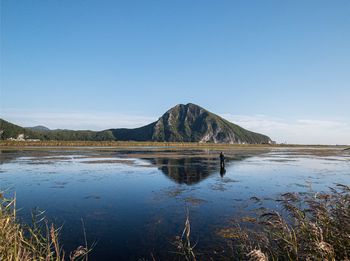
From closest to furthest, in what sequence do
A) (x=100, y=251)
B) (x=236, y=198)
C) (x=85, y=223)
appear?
(x=100, y=251), (x=85, y=223), (x=236, y=198)

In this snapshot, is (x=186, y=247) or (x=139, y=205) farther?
(x=139, y=205)

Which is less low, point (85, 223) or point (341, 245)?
point (341, 245)

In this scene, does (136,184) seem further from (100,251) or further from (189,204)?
(100,251)

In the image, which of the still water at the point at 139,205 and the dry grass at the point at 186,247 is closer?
the dry grass at the point at 186,247

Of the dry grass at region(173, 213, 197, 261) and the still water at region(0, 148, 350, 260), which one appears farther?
the still water at region(0, 148, 350, 260)

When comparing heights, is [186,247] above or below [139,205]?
above

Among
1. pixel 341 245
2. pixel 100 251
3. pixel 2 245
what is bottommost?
pixel 100 251

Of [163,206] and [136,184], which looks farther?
[136,184]

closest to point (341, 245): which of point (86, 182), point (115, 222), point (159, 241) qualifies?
point (159, 241)

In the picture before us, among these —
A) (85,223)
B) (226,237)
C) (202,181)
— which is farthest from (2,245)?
(202,181)

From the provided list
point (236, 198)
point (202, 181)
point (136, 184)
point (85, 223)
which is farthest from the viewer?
point (202, 181)

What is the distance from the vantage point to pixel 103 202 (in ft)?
63.0

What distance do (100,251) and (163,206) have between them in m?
7.61

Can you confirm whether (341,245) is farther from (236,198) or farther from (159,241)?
(236,198)
